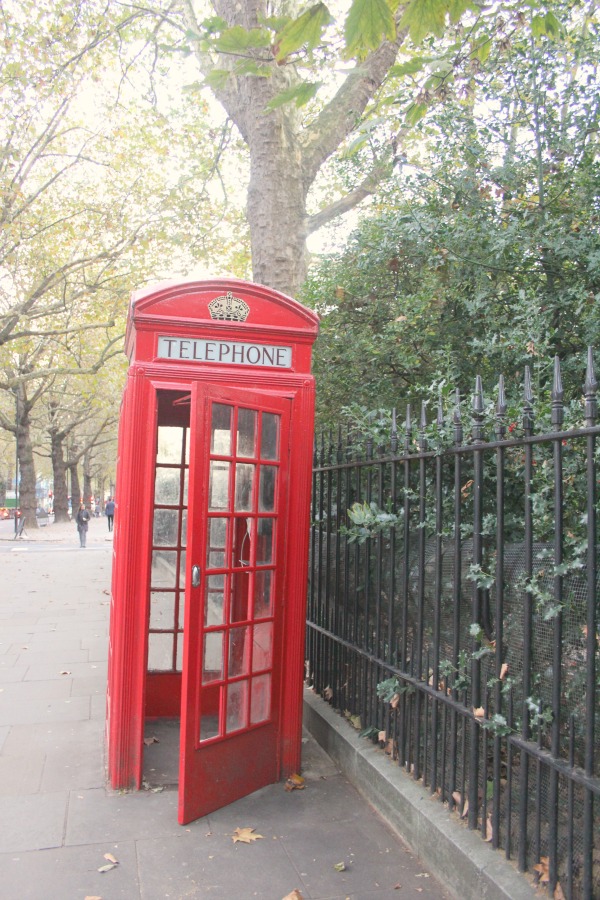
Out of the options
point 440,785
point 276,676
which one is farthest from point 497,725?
point 276,676

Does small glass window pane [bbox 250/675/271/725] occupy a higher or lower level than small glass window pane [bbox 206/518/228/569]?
lower

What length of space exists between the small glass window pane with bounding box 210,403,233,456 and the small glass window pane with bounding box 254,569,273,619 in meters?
0.75

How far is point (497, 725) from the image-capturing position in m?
2.80

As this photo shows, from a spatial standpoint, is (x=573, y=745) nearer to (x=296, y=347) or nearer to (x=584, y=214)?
(x=296, y=347)

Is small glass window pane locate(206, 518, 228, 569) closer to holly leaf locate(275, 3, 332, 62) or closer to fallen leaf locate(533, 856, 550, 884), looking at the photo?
fallen leaf locate(533, 856, 550, 884)

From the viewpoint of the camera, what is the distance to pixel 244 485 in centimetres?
401

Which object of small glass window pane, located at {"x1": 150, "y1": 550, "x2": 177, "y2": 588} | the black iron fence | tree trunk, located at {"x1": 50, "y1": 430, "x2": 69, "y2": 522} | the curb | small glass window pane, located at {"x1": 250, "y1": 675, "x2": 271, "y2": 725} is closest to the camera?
the black iron fence

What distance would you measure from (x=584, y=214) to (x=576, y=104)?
784mm

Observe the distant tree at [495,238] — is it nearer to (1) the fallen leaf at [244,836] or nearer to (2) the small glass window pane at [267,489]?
(2) the small glass window pane at [267,489]

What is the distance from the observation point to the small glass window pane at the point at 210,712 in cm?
369

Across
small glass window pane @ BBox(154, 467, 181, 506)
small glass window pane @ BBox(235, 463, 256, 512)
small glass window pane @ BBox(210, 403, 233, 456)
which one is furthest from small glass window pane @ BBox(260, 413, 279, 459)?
small glass window pane @ BBox(154, 467, 181, 506)

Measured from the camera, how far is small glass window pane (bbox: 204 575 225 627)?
375 cm

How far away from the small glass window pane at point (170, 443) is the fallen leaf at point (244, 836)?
2.72 m

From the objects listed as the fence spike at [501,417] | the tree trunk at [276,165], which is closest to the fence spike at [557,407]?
the fence spike at [501,417]
